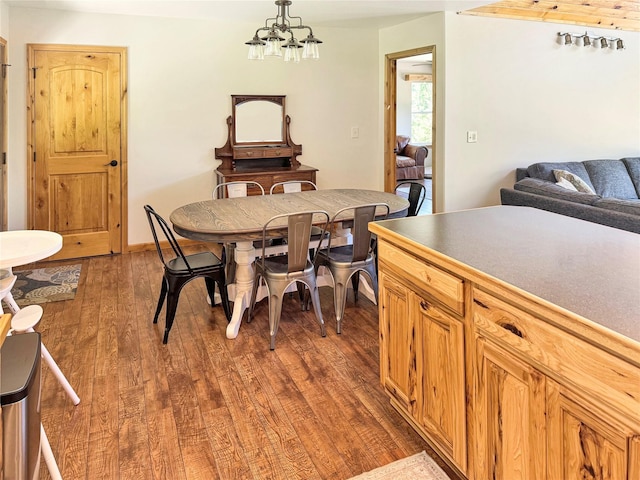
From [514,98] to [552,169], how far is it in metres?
0.86

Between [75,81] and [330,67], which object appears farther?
[330,67]

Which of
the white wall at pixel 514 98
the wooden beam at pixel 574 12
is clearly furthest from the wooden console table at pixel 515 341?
the wooden beam at pixel 574 12

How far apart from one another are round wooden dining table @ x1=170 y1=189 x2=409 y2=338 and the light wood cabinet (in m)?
1.10

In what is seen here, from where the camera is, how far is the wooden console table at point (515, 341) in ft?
3.22

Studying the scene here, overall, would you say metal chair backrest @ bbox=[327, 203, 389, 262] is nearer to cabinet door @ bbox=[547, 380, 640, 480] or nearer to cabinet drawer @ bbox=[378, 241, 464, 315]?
cabinet drawer @ bbox=[378, 241, 464, 315]

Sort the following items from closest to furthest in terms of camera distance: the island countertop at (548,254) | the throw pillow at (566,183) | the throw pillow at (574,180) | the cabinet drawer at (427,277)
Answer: the island countertop at (548,254) → the cabinet drawer at (427,277) → the throw pillow at (566,183) → the throw pillow at (574,180)

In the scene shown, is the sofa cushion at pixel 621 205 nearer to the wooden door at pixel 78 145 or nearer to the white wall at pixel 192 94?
the white wall at pixel 192 94

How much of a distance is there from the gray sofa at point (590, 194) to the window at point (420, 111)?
18.6 ft

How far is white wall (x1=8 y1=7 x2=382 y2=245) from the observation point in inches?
171

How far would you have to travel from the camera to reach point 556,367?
108cm

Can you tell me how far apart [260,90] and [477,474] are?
14.7 feet

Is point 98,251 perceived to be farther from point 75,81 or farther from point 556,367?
point 556,367

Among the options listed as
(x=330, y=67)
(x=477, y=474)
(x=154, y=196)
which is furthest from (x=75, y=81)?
(x=477, y=474)

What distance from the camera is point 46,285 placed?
151 inches
